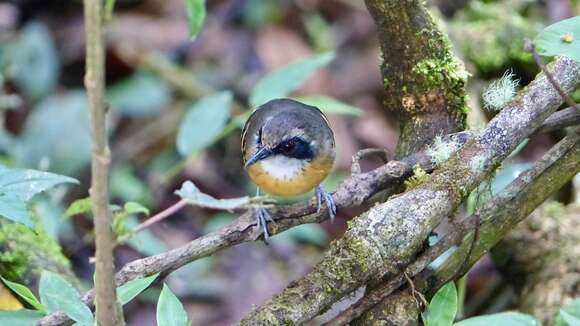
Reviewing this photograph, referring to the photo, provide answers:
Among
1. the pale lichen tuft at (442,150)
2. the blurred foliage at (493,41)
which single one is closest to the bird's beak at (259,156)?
the pale lichen tuft at (442,150)

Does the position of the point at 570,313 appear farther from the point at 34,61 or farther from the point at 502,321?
the point at 34,61

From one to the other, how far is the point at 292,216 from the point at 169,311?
0.52 metres

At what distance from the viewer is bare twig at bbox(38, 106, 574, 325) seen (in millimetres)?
1965

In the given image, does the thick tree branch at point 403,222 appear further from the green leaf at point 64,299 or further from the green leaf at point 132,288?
the green leaf at point 64,299

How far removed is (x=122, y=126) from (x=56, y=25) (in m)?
0.93

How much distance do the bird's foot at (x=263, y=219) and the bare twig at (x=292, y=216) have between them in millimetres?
16

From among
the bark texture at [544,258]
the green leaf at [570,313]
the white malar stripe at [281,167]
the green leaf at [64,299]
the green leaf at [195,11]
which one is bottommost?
the bark texture at [544,258]

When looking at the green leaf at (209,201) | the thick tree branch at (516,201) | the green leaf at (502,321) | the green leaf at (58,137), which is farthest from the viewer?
the green leaf at (58,137)

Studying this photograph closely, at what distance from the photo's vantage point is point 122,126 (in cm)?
539

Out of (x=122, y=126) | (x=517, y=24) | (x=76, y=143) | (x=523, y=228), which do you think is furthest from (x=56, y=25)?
(x=523, y=228)

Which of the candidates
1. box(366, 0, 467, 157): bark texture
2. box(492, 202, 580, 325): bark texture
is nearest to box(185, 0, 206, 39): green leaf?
box(366, 0, 467, 157): bark texture

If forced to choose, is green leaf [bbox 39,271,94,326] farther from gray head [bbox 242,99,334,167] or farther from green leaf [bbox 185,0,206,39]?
gray head [bbox 242,99,334,167]

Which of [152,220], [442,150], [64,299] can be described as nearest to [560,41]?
[442,150]

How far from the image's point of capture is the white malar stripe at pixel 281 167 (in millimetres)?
2809
